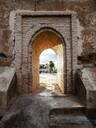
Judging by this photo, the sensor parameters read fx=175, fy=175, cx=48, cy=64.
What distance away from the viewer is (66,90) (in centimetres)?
704

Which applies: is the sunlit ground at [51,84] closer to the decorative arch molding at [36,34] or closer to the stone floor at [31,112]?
the decorative arch molding at [36,34]

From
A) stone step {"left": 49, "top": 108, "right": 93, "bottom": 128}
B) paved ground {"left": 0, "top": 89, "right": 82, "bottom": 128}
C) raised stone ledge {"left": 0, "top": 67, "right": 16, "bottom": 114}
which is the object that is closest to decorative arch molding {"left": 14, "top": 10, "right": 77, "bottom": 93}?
raised stone ledge {"left": 0, "top": 67, "right": 16, "bottom": 114}

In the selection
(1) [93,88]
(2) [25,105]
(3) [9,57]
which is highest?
(3) [9,57]

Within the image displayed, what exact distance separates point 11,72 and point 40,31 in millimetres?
2093

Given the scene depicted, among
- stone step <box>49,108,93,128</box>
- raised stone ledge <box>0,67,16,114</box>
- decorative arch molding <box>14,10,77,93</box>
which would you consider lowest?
stone step <box>49,108,93,128</box>

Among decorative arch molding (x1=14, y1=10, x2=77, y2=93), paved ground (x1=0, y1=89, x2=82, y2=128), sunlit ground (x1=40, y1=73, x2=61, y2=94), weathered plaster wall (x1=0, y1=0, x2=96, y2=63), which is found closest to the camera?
paved ground (x1=0, y1=89, x2=82, y2=128)

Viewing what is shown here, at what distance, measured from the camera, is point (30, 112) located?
4.84 metres

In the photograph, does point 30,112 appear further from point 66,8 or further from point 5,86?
point 66,8

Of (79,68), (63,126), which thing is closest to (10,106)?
(63,126)

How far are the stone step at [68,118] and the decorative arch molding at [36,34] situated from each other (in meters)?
1.96

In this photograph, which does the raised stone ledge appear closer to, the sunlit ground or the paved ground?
the paved ground

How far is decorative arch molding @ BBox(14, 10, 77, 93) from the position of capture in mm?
6984

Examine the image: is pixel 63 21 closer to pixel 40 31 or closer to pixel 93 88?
pixel 40 31

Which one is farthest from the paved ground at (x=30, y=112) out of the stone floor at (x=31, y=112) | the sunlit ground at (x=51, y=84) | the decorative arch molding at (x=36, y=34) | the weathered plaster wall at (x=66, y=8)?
the weathered plaster wall at (x=66, y=8)
